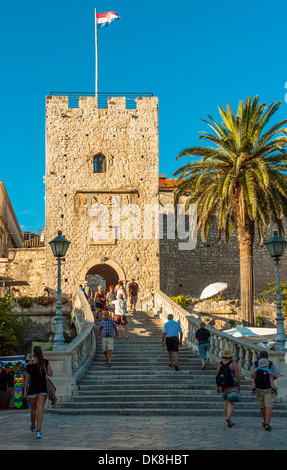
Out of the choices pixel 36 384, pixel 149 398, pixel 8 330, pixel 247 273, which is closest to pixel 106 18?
pixel 247 273

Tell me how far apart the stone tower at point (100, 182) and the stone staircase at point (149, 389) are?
37.5ft

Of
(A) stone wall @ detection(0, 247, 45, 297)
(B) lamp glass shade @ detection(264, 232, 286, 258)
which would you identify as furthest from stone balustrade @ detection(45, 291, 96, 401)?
(A) stone wall @ detection(0, 247, 45, 297)

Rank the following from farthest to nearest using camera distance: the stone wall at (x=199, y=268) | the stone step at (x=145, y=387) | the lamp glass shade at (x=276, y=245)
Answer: the stone wall at (x=199, y=268) → the lamp glass shade at (x=276, y=245) → the stone step at (x=145, y=387)

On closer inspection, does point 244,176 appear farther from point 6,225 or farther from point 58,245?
point 6,225

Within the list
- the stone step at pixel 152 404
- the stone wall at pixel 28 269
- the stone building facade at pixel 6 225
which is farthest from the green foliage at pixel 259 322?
the stone building facade at pixel 6 225

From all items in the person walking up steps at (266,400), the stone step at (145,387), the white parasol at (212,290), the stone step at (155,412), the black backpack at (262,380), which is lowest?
the stone step at (155,412)

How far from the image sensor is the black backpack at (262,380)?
10.1m

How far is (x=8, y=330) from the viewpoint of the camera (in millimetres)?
22562

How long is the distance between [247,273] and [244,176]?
3.73 m

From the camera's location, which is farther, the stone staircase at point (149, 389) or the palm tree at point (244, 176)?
the palm tree at point (244, 176)

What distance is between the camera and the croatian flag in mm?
30312

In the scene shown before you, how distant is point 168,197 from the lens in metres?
35.2

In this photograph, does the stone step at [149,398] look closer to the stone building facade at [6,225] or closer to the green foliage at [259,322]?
the green foliage at [259,322]

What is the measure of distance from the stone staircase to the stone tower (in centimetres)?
1144
